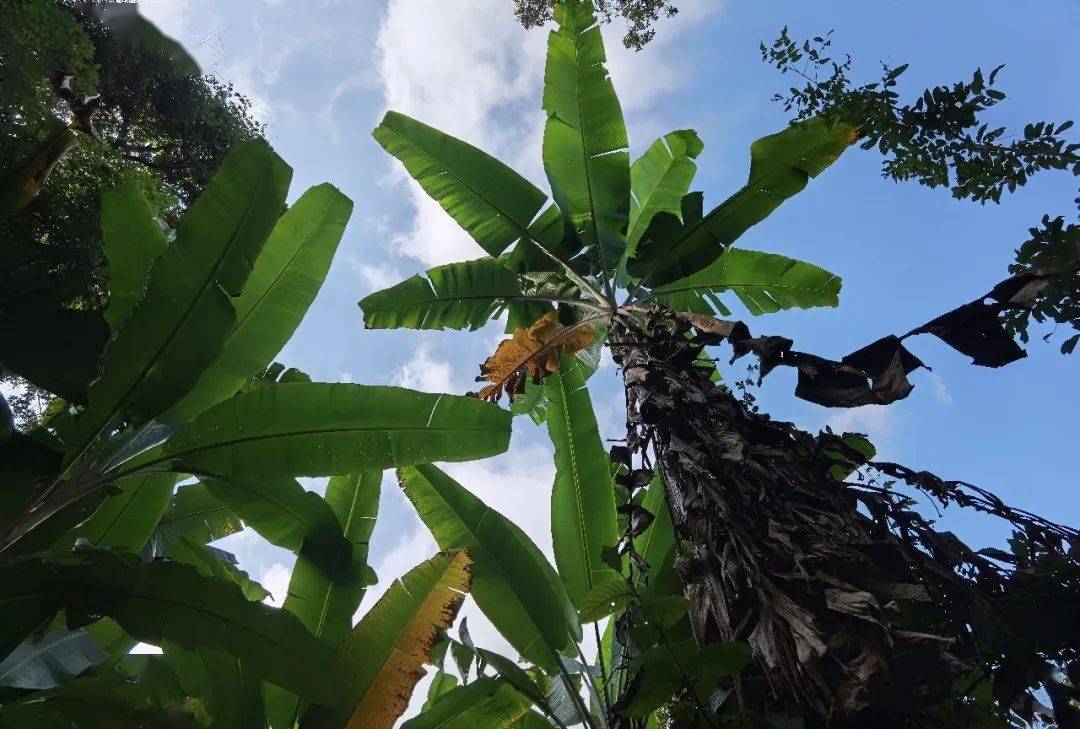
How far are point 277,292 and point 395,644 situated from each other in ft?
4.80

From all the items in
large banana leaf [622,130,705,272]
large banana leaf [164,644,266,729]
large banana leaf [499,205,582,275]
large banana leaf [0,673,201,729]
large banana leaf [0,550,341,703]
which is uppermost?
large banana leaf [622,130,705,272]

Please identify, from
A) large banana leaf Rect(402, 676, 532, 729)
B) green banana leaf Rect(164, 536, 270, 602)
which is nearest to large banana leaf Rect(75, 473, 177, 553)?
green banana leaf Rect(164, 536, 270, 602)

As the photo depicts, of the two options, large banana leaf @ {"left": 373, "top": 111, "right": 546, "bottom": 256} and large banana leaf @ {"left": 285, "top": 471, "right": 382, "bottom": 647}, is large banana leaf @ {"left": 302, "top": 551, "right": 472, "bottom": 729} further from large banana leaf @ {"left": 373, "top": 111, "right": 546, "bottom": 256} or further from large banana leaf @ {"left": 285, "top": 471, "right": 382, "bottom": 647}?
large banana leaf @ {"left": 373, "top": 111, "right": 546, "bottom": 256}

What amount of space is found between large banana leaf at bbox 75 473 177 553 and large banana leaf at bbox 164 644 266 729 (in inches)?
22.9

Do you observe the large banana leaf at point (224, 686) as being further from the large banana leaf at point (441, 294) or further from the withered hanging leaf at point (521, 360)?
the large banana leaf at point (441, 294)

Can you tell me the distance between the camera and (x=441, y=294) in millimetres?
4504

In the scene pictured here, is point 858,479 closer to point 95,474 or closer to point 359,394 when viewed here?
point 359,394

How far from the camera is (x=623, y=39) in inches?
452

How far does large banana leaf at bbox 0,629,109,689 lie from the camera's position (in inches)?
81.9

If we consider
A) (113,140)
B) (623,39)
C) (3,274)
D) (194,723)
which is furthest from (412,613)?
(623,39)

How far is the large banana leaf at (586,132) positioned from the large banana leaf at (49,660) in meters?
3.26

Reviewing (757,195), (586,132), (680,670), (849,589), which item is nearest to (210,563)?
(680,670)

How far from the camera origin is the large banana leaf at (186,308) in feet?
6.64

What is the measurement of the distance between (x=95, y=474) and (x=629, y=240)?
3209mm
